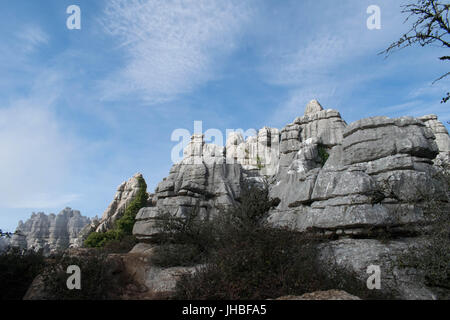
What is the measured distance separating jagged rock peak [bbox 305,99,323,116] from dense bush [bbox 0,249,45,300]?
36806 mm

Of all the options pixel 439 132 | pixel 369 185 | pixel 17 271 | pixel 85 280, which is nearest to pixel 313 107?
pixel 439 132

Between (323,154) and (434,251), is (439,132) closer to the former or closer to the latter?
(323,154)

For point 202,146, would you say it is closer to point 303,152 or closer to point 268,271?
point 303,152

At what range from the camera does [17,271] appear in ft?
34.8

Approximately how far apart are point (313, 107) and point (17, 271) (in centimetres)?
3906

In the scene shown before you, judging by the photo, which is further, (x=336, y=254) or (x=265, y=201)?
(x=265, y=201)

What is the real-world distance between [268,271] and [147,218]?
13.7 meters

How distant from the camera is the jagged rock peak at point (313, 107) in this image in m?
41.1

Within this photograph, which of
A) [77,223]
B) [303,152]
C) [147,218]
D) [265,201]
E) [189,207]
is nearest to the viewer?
[265,201]

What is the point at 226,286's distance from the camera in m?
7.86

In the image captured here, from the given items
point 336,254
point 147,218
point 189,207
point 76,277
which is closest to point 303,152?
point 189,207

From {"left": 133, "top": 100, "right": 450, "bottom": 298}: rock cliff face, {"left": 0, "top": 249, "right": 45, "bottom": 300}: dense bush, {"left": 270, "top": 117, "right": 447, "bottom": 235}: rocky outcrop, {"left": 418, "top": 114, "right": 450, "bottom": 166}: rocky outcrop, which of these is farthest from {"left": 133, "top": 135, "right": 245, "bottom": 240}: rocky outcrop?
{"left": 418, "top": 114, "right": 450, "bottom": 166}: rocky outcrop

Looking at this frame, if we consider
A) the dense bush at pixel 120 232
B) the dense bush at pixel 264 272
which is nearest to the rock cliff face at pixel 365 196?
the dense bush at pixel 264 272
